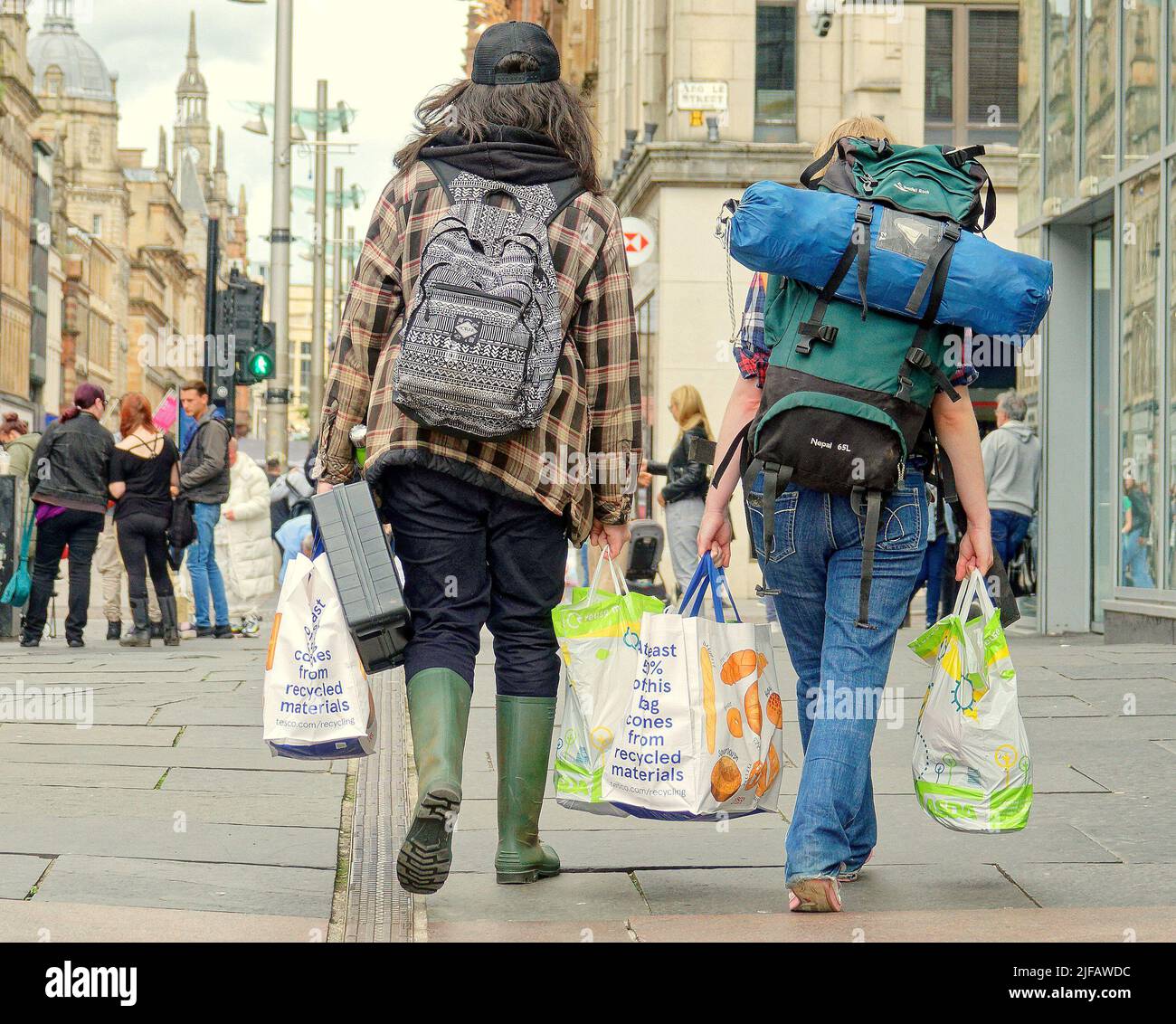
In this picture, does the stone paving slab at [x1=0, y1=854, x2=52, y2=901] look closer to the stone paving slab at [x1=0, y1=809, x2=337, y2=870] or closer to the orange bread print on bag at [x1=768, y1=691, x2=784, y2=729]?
the stone paving slab at [x1=0, y1=809, x2=337, y2=870]

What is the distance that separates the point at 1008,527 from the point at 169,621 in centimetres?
616

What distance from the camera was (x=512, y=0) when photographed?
2124 inches

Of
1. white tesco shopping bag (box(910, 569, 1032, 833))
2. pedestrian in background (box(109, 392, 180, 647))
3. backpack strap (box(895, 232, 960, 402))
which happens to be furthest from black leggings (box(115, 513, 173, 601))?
backpack strap (box(895, 232, 960, 402))

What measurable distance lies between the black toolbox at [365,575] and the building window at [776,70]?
1844 centimetres

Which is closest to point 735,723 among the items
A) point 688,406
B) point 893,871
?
point 893,871

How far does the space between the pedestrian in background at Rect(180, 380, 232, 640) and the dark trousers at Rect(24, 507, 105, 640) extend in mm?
776

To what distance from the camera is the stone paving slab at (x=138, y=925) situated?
367cm

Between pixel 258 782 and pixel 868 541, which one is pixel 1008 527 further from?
pixel 868 541

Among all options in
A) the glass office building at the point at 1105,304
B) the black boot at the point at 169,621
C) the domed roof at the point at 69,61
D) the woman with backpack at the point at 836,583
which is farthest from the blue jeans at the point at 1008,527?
the domed roof at the point at 69,61

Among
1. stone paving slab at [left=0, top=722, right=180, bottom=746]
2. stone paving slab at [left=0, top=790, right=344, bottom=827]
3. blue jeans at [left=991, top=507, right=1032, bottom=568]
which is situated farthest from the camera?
blue jeans at [left=991, top=507, right=1032, bottom=568]

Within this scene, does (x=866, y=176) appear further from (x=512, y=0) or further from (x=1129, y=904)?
(x=512, y=0)

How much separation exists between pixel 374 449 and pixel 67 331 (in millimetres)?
95367

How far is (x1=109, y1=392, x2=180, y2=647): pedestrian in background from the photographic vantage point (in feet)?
40.8

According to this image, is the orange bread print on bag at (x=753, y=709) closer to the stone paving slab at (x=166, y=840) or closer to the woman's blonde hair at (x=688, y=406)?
the stone paving slab at (x=166, y=840)
